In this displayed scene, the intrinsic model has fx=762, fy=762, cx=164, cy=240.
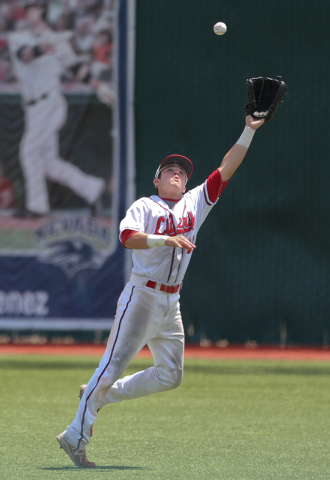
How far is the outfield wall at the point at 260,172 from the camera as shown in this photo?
11375 millimetres

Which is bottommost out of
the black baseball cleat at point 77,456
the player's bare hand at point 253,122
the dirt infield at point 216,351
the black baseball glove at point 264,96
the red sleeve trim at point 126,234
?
the dirt infield at point 216,351

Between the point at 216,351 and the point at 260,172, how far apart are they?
109 inches

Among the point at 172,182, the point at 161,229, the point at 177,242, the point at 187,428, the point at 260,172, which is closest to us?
the point at 177,242

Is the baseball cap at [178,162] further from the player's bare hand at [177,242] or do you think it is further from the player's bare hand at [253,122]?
the player's bare hand at [177,242]

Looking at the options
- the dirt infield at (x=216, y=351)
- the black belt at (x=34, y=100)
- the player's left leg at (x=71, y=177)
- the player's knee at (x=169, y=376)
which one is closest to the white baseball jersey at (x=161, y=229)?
the player's knee at (x=169, y=376)

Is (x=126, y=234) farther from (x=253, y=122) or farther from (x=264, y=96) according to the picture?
(x=264, y=96)

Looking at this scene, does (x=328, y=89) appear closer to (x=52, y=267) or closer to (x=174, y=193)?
(x=52, y=267)

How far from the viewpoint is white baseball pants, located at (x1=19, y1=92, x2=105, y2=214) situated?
11555 mm

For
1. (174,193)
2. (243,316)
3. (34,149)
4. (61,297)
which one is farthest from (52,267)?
(174,193)

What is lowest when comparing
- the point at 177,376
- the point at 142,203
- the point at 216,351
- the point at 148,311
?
the point at 216,351

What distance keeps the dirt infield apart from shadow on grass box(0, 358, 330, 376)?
82 cm

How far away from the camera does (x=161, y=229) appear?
445 cm

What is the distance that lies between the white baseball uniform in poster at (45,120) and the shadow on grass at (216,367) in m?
2.96

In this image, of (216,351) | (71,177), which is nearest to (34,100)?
(71,177)
